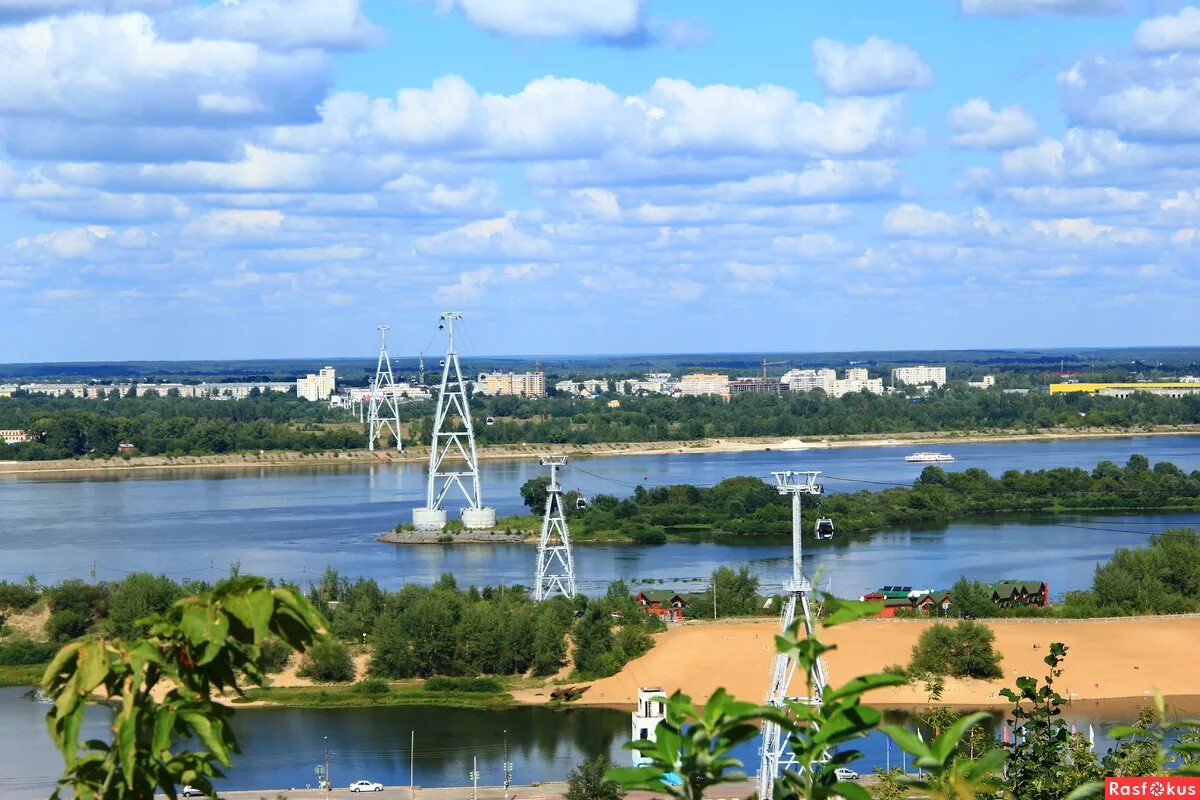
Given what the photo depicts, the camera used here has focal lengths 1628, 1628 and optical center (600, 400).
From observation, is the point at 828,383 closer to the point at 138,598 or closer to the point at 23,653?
the point at 138,598

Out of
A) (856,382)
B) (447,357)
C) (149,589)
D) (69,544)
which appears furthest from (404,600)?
(856,382)

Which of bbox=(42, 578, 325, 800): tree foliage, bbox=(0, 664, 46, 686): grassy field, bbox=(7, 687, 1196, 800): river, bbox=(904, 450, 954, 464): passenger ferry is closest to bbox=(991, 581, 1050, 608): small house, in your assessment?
bbox=(7, 687, 1196, 800): river

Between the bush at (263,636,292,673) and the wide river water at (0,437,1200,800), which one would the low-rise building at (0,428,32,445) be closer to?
the wide river water at (0,437,1200,800)

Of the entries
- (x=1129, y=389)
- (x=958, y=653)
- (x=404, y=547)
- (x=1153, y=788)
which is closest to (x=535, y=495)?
(x=404, y=547)

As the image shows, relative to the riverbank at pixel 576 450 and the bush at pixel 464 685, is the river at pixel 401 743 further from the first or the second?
the riverbank at pixel 576 450

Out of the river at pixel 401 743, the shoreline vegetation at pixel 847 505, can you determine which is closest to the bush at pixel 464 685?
the river at pixel 401 743

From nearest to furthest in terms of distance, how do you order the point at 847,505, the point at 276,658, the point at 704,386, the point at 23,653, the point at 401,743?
the point at 401,743
the point at 276,658
the point at 23,653
the point at 847,505
the point at 704,386
